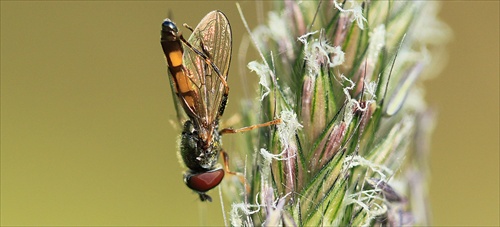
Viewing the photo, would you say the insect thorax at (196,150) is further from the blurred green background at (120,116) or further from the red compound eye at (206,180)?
the blurred green background at (120,116)

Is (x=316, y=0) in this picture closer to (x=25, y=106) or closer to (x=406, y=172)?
(x=406, y=172)

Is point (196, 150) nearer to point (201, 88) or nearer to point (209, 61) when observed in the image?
point (201, 88)

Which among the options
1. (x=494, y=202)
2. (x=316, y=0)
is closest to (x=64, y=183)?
(x=494, y=202)

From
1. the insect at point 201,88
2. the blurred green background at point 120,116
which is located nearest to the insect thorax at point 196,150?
the insect at point 201,88

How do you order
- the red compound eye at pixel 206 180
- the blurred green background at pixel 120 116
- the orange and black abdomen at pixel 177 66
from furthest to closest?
the blurred green background at pixel 120 116
the red compound eye at pixel 206 180
the orange and black abdomen at pixel 177 66

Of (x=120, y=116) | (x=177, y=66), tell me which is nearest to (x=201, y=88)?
(x=177, y=66)
